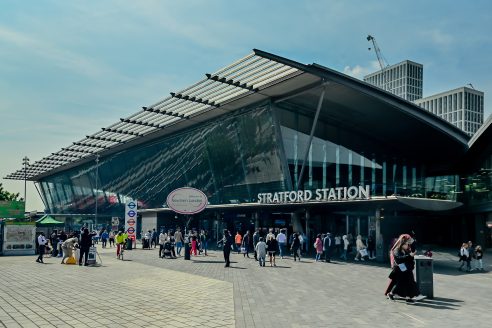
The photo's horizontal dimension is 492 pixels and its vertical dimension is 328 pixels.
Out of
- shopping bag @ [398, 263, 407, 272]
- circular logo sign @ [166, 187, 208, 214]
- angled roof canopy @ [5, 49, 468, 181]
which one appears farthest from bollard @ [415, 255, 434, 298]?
circular logo sign @ [166, 187, 208, 214]

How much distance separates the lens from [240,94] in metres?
32.4

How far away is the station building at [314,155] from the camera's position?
2772cm

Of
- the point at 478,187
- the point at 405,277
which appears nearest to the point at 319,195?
the point at 478,187

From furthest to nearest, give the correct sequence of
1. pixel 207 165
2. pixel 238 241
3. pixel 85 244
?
1. pixel 207 165
2. pixel 238 241
3. pixel 85 244

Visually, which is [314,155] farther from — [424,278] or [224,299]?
[224,299]

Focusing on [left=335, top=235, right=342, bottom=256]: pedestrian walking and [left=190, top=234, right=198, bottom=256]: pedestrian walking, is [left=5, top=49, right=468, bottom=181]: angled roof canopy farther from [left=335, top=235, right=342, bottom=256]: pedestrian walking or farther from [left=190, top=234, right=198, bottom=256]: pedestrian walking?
[left=190, top=234, right=198, bottom=256]: pedestrian walking

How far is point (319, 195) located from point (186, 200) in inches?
302

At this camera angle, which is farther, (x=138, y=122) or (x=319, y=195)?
(x=138, y=122)

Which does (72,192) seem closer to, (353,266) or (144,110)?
(144,110)

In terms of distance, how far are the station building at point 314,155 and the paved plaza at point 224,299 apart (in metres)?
8.96

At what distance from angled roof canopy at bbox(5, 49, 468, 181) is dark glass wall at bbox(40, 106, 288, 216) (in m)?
1.56

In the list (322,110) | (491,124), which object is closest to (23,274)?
(322,110)

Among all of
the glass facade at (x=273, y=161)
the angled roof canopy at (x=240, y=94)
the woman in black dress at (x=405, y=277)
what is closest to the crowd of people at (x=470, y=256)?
the glass facade at (x=273, y=161)

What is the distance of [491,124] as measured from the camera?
3181 centimetres
